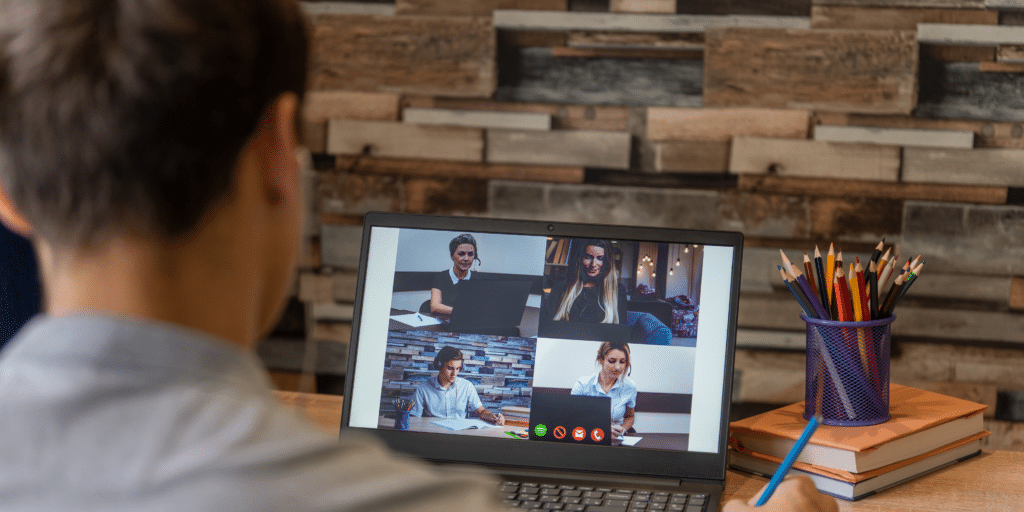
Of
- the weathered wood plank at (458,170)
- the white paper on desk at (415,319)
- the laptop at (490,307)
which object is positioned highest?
the weathered wood plank at (458,170)

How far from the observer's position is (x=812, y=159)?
136cm

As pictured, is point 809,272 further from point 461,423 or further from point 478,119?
point 478,119

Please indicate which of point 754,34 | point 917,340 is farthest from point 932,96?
point 917,340

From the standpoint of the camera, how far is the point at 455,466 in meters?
0.97

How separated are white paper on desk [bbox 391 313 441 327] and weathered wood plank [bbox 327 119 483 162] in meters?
0.53

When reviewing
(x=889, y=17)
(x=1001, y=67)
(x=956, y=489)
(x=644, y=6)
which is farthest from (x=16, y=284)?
(x=1001, y=67)

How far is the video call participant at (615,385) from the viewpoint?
3.13ft

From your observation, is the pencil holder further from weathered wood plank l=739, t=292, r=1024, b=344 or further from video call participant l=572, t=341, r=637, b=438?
weathered wood plank l=739, t=292, r=1024, b=344

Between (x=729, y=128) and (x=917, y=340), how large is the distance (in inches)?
18.8

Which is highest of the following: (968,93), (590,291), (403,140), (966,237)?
(968,93)

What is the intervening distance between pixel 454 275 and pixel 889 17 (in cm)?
86

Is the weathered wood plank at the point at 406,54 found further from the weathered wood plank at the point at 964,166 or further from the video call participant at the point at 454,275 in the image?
the weathered wood plank at the point at 964,166

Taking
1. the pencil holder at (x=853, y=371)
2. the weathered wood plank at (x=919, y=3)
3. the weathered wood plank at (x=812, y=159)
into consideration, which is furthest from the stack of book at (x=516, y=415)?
the weathered wood plank at (x=919, y=3)

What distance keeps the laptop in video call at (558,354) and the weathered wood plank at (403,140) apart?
469mm
